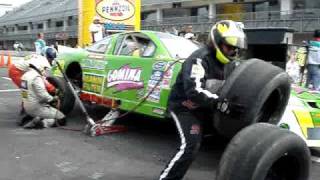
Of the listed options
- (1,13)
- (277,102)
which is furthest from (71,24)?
(277,102)

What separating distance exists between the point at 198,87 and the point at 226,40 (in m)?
0.48

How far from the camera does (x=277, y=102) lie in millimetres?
5145

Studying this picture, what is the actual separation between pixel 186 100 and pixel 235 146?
0.93 meters

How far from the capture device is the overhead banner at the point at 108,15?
16781 millimetres

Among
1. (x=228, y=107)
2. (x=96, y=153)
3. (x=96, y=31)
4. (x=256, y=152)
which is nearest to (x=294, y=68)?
(x=96, y=31)

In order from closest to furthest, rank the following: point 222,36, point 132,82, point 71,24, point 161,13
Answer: point 222,36 → point 132,82 → point 161,13 → point 71,24

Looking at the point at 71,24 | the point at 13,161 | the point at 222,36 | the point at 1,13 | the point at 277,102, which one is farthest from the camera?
the point at 1,13

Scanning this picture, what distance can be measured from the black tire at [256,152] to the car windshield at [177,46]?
3.10 meters

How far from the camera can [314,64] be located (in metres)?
12.0

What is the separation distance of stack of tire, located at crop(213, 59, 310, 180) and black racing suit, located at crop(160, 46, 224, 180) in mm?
183

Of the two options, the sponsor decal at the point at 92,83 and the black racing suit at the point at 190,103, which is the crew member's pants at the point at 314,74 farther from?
the black racing suit at the point at 190,103

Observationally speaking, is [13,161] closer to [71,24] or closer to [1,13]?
[71,24]

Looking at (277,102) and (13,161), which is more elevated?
(277,102)

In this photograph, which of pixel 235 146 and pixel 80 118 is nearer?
pixel 235 146
